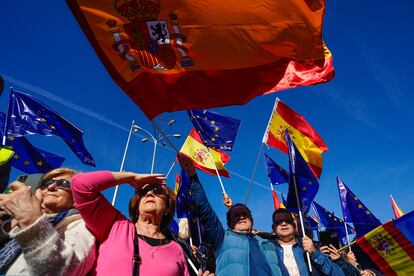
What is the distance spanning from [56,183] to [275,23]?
10.1 ft

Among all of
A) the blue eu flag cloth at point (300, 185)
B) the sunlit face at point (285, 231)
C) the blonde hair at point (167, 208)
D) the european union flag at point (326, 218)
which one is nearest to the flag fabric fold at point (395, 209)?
the european union flag at point (326, 218)

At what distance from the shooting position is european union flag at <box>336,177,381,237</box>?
377 inches

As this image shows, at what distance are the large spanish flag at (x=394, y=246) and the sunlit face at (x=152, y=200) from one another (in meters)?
3.46

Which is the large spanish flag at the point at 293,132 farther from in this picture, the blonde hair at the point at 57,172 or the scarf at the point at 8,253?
the scarf at the point at 8,253

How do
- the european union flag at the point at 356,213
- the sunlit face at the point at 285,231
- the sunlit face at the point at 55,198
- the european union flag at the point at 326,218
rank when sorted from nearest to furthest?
the sunlit face at the point at 55,198
the sunlit face at the point at 285,231
the european union flag at the point at 356,213
the european union flag at the point at 326,218

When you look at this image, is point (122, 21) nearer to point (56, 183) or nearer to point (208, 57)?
point (208, 57)

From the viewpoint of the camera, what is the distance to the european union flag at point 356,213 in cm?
958

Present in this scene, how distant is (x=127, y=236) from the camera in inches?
106

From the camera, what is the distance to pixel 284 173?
1130 centimetres

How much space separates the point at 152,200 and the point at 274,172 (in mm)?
8759

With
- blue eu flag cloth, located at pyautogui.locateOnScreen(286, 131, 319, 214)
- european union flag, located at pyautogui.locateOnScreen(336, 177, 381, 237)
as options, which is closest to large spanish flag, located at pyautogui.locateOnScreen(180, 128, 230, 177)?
european union flag, located at pyautogui.locateOnScreen(336, 177, 381, 237)

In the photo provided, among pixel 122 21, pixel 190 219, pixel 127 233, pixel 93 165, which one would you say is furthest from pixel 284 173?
pixel 127 233

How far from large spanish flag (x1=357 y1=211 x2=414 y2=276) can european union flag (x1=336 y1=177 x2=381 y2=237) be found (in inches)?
175

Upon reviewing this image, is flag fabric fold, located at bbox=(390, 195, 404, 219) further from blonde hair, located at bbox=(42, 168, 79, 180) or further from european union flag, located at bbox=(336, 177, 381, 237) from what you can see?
blonde hair, located at bbox=(42, 168, 79, 180)
